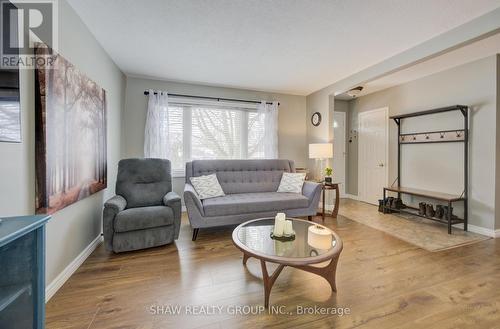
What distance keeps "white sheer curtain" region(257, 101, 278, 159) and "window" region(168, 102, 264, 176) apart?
0.30 feet

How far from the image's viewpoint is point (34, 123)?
1.51 m

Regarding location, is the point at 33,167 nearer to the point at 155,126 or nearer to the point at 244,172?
the point at 155,126

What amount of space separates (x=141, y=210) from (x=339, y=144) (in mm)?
4689

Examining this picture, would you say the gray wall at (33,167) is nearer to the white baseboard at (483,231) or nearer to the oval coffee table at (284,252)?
the oval coffee table at (284,252)

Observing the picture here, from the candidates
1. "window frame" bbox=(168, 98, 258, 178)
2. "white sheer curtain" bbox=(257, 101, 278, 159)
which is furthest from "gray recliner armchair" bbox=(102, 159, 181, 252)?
"white sheer curtain" bbox=(257, 101, 278, 159)

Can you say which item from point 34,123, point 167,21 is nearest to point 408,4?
point 167,21

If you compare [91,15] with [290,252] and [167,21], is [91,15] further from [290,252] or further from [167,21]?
[290,252]

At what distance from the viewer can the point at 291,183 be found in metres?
3.61

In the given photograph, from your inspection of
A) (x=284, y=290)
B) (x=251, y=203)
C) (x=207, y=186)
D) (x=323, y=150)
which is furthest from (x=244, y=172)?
A: (x=284, y=290)

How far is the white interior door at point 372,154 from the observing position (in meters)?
4.51

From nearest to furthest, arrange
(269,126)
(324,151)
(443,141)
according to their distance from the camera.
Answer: (443,141)
(324,151)
(269,126)

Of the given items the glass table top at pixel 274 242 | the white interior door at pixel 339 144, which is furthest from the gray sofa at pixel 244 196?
the white interior door at pixel 339 144

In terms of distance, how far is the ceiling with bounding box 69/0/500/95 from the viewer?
192 cm

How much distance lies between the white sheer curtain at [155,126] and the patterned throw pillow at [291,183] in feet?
7.10
